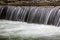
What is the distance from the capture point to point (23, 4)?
10195 millimetres

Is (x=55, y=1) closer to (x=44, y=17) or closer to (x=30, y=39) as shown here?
(x=44, y=17)

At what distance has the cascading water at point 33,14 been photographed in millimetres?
8055

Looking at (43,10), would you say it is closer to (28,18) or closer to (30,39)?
(28,18)

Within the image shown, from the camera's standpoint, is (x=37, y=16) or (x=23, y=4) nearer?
(x=37, y=16)

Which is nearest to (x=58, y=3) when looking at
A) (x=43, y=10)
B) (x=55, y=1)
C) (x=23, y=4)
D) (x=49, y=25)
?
(x=55, y=1)

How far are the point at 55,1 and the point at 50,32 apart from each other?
2728 mm

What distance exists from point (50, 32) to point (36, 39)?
0.99 m

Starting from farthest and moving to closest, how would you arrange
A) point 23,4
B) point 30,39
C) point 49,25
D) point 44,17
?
1. point 23,4
2. point 44,17
3. point 49,25
4. point 30,39

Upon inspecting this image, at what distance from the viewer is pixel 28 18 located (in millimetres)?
9078

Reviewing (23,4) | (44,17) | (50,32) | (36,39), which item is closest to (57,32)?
(50,32)

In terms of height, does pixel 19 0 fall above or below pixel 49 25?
above

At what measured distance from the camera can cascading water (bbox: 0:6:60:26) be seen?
26.4 ft

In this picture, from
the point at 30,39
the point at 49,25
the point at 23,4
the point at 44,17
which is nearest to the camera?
the point at 30,39

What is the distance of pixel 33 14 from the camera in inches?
352
